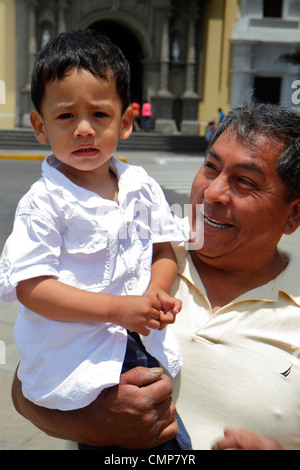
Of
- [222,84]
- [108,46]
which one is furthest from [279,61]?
[108,46]

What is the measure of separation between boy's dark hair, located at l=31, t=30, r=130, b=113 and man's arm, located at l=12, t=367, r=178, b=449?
0.79 meters

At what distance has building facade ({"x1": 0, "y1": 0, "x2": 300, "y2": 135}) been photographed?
21203 mm

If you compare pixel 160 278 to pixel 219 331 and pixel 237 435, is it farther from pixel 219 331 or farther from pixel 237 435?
pixel 237 435

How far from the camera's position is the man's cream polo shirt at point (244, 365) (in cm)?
164

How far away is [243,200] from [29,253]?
630 millimetres

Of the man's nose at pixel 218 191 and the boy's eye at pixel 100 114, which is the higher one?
the boy's eye at pixel 100 114

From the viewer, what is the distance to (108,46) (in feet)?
5.59

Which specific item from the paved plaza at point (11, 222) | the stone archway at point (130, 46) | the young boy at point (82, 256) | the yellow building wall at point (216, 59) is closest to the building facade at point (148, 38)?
the stone archway at point (130, 46)

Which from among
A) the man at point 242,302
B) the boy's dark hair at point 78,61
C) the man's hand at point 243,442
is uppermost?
the boy's dark hair at point 78,61

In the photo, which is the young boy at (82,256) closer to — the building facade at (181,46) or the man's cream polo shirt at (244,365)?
the man's cream polo shirt at (244,365)

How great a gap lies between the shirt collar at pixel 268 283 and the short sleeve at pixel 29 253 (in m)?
0.47

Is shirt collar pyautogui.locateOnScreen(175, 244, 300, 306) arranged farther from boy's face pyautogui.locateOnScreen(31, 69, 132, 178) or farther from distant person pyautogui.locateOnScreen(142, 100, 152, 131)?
distant person pyautogui.locateOnScreen(142, 100, 152, 131)

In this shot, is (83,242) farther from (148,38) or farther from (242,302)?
(148,38)

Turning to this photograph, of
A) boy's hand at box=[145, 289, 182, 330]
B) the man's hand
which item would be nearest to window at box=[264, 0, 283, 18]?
boy's hand at box=[145, 289, 182, 330]
